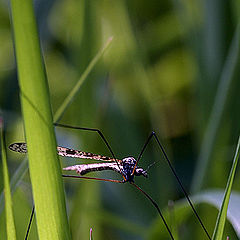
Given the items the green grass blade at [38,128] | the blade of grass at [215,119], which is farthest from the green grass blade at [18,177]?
the blade of grass at [215,119]

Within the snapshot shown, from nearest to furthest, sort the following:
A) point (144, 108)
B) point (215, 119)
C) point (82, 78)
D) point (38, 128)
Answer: point (38, 128) → point (82, 78) → point (215, 119) → point (144, 108)

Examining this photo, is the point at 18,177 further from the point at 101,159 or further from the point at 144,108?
the point at 144,108

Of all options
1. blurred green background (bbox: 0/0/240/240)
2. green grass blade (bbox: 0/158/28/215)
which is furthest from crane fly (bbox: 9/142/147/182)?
blurred green background (bbox: 0/0/240/240)

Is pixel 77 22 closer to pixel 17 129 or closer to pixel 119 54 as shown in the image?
pixel 119 54

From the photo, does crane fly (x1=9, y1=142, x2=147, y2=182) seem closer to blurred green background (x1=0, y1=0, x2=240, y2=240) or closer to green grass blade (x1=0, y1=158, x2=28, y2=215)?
green grass blade (x1=0, y1=158, x2=28, y2=215)

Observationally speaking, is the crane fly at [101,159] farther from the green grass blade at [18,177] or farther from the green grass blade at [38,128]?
the green grass blade at [38,128]

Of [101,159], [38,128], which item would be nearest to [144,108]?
[101,159]
